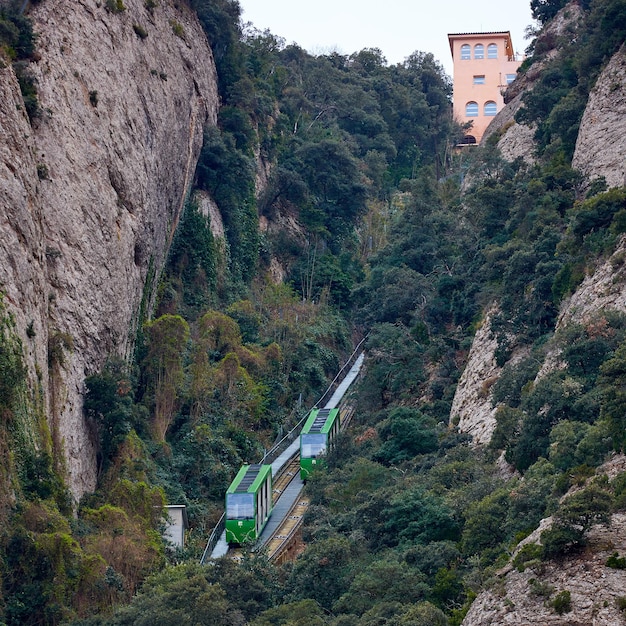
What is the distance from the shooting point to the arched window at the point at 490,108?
8406 cm

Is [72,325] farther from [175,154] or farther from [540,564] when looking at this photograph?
[540,564]

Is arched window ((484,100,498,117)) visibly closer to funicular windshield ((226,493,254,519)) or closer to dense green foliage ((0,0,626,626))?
dense green foliage ((0,0,626,626))

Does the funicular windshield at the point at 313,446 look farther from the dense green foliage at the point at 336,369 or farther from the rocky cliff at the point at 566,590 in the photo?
the rocky cliff at the point at 566,590

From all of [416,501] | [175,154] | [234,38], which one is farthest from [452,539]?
[234,38]

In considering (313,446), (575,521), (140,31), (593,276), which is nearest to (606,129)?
(593,276)

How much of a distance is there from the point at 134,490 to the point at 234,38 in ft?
97.0

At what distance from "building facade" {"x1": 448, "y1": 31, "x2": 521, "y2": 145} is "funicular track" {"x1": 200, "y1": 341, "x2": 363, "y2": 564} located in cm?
3342

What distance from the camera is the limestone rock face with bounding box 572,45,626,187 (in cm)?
4422

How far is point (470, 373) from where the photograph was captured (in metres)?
43.4

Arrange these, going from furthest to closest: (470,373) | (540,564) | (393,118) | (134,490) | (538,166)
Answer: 1. (393,118)
2. (538,166)
3. (470,373)
4. (134,490)
5. (540,564)

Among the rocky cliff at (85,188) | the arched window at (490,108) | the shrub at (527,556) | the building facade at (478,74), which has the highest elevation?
the building facade at (478,74)

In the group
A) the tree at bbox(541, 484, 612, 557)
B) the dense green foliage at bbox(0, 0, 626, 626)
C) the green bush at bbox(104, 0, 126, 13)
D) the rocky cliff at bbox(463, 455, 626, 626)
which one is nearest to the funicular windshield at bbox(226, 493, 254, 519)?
the dense green foliage at bbox(0, 0, 626, 626)

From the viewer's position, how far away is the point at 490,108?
277 ft

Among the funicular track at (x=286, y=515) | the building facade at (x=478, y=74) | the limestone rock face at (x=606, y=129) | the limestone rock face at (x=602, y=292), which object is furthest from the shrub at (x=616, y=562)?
the building facade at (x=478, y=74)
